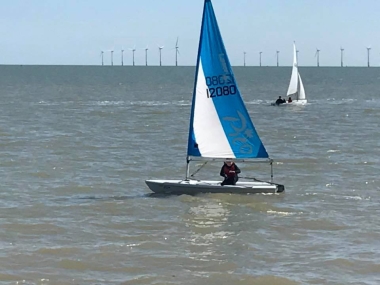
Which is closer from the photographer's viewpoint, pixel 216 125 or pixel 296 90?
pixel 216 125

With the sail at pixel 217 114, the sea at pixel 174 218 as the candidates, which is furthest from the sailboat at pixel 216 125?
the sea at pixel 174 218

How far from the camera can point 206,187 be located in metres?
25.4

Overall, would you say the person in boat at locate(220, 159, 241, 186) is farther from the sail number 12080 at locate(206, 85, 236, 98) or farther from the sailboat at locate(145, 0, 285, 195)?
the sail number 12080 at locate(206, 85, 236, 98)

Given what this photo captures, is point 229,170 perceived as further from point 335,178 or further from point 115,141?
point 115,141

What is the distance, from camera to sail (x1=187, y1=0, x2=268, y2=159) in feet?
83.7

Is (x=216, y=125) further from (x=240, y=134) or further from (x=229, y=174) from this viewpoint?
(x=229, y=174)

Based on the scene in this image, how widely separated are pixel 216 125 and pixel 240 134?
83cm

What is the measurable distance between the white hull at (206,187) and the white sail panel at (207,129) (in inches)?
40.9

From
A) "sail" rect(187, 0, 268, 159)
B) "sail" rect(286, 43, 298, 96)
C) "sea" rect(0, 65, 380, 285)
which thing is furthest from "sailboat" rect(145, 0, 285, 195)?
"sail" rect(286, 43, 298, 96)

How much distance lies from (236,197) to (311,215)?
2.62 m

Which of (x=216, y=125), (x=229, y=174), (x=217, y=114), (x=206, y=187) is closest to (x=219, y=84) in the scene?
(x=217, y=114)

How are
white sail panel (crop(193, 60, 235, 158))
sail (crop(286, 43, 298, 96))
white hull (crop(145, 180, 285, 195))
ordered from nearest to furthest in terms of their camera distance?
1. white hull (crop(145, 180, 285, 195))
2. white sail panel (crop(193, 60, 235, 158))
3. sail (crop(286, 43, 298, 96))

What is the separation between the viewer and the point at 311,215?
947 inches

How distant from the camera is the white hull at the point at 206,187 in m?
25.3
